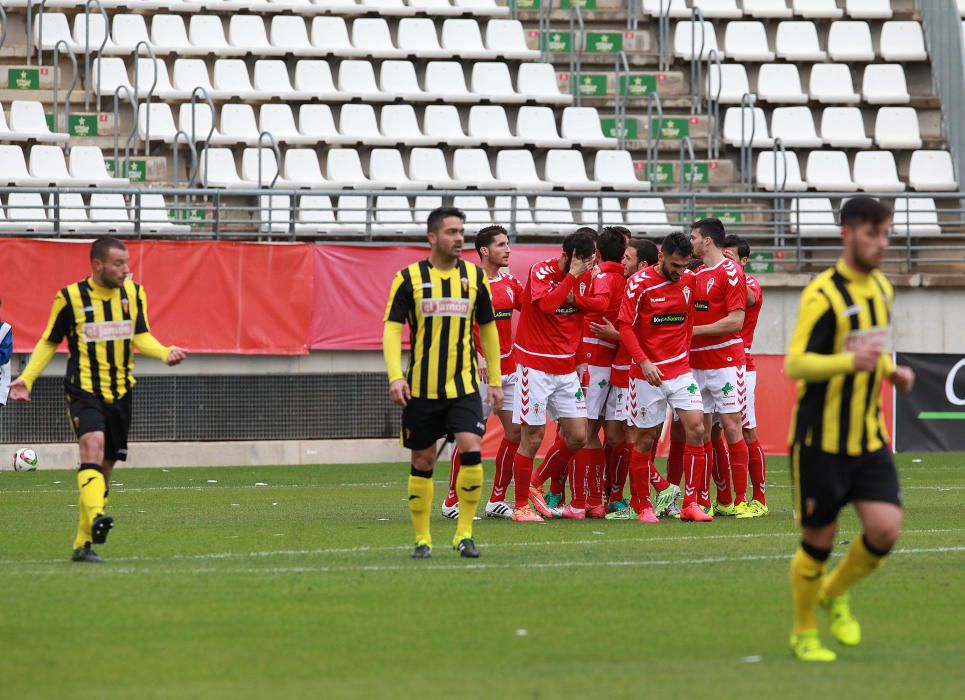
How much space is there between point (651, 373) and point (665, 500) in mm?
1637

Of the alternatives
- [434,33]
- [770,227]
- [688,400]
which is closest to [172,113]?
[434,33]

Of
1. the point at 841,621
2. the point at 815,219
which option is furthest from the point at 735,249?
the point at 815,219

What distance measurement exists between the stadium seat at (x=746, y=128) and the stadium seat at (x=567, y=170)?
2529 mm

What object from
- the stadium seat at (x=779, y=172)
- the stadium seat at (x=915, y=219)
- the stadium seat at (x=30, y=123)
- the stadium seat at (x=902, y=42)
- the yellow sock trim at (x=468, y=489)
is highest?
the stadium seat at (x=902, y=42)

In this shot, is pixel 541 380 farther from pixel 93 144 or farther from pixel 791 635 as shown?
pixel 93 144

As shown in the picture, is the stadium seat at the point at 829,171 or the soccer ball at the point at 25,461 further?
the stadium seat at the point at 829,171

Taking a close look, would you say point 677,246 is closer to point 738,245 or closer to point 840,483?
point 738,245

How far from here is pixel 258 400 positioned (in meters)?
20.2

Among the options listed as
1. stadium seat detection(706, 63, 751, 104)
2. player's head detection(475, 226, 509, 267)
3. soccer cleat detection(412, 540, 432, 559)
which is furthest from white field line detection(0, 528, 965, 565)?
stadium seat detection(706, 63, 751, 104)

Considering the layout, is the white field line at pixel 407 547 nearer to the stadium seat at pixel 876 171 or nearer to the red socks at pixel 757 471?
the red socks at pixel 757 471

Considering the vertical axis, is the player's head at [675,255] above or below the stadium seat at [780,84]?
below

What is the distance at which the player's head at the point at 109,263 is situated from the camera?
10.3 metres

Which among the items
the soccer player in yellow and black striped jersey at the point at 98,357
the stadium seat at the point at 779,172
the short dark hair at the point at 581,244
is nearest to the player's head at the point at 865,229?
the soccer player in yellow and black striped jersey at the point at 98,357

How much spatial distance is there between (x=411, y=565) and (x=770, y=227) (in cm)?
1486
